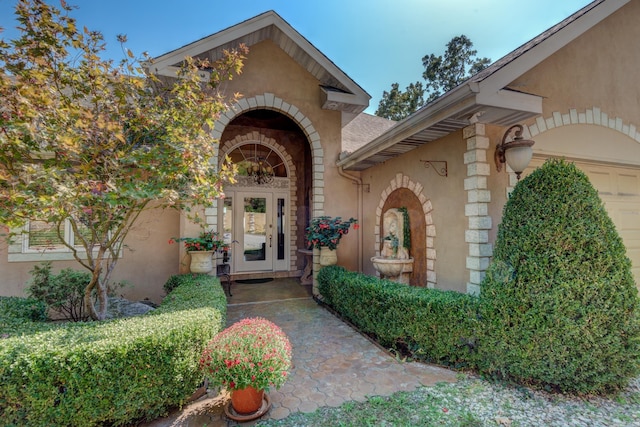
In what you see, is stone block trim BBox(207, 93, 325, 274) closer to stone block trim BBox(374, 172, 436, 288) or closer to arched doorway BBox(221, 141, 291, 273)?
stone block trim BBox(374, 172, 436, 288)

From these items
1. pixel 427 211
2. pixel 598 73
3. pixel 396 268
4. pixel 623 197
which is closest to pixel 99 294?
pixel 396 268

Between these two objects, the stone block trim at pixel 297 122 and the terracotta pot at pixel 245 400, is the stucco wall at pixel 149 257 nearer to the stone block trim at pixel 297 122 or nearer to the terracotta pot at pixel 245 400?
the stone block trim at pixel 297 122

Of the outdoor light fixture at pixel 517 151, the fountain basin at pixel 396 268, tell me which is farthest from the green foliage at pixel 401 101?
the outdoor light fixture at pixel 517 151

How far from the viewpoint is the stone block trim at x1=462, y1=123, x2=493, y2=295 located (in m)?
4.03

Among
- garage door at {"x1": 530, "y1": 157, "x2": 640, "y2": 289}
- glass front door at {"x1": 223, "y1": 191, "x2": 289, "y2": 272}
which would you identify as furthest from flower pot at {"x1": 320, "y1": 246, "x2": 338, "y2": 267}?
→ garage door at {"x1": 530, "y1": 157, "x2": 640, "y2": 289}

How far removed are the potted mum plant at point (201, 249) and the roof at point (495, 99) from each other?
373 centimetres

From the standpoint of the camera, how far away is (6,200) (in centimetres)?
254

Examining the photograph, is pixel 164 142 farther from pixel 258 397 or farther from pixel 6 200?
pixel 258 397

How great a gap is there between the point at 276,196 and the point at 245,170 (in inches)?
47.2

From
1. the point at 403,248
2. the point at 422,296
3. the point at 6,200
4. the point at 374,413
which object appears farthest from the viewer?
the point at 403,248

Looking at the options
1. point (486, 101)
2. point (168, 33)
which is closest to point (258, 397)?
point (486, 101)

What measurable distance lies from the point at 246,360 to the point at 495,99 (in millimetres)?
3845

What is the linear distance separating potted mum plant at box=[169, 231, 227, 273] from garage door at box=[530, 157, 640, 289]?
22.3 feet

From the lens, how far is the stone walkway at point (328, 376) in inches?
110
